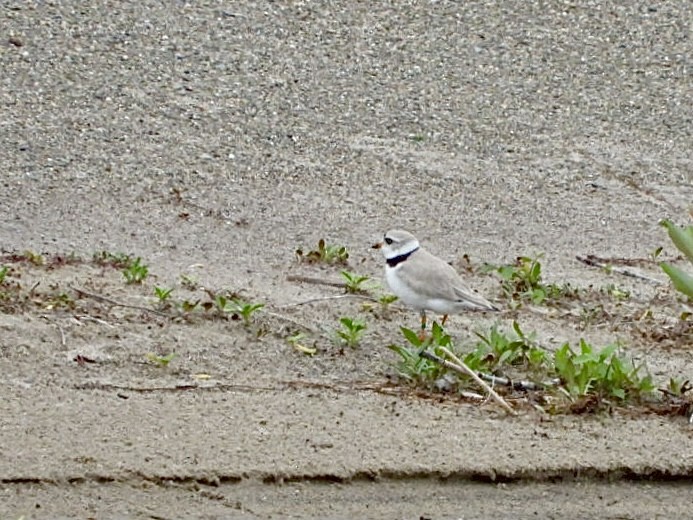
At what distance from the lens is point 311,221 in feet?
29.9

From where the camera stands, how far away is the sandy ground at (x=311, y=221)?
17.4 ft

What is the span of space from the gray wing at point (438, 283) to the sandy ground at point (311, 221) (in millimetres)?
286

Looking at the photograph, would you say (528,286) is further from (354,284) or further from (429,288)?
(429,288)

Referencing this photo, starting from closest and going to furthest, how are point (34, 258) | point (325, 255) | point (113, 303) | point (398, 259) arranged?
point (113, 303), point (398, 259), point (34, 258), point (325, 255)

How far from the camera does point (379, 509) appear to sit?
5.12 meters

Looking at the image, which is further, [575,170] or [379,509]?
[575,170]

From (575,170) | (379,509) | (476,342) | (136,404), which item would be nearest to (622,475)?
(379,509)

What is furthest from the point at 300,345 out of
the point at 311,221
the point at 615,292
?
the point at 311,221

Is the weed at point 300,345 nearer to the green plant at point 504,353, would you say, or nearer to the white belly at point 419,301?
the white belly at point 419,301

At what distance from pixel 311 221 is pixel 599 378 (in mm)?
3391

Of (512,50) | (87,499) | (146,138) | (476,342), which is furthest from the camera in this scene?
(512,50)

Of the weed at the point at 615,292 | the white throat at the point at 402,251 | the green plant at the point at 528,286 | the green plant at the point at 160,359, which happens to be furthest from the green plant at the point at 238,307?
the weed at the point at 615,292

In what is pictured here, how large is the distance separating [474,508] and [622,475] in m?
0.64

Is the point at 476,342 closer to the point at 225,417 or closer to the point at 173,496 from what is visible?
the point at 225,417
